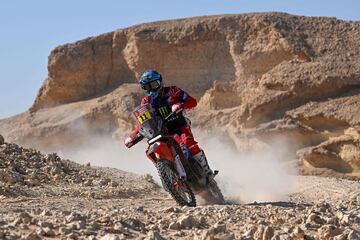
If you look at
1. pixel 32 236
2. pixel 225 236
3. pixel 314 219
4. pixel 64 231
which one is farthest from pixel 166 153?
pixel 32 236

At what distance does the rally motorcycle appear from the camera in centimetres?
955

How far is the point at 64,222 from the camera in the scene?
21.8 feet

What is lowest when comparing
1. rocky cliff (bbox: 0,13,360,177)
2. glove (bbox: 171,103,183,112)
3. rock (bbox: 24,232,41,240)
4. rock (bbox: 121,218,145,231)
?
rock (bbox: 24,232,41,240)

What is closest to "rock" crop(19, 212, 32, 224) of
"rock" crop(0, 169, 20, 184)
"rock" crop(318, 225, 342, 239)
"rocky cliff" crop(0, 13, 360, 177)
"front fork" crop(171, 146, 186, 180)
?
"rock" crop(318, 225, 342, 239)

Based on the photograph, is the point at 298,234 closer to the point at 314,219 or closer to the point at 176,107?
the point at 314,219

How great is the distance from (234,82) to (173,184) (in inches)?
967

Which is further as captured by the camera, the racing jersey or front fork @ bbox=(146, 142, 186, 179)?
the racing jersey

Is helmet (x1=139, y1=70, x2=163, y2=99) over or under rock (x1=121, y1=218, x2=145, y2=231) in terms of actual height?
over

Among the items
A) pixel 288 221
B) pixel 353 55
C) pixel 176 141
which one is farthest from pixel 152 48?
pixel 288 221

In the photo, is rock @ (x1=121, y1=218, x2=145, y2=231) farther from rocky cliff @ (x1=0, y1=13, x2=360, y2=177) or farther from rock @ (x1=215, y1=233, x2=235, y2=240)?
rocky cliff @ (x1=0, y1=13, x2=360, y2=177)

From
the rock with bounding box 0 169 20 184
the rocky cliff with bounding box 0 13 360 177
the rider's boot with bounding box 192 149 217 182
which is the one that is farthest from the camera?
the rocky cliff with bounding box 0 13 360 177

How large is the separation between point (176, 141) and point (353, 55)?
2299 cm

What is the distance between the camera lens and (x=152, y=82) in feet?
33.5

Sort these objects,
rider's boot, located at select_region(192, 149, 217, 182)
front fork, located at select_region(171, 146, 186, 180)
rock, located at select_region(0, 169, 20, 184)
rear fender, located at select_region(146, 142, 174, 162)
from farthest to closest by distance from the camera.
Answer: rock, located at select_region(0, 169, 20, 184) < rider's boot, located at select_region(192, 149, 217, 182) < front fork, located at select_region(171, 146, 186, 180) < rear fender, located at select_region(146, 142, 174, 162)
